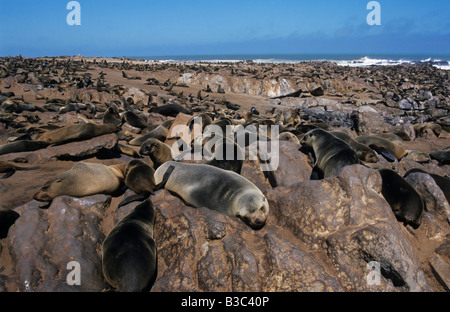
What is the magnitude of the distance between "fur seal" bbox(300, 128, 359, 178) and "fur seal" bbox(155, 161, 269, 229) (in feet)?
4.40

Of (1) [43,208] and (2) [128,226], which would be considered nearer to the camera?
(2) [128,226]

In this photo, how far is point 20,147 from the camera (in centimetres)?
574

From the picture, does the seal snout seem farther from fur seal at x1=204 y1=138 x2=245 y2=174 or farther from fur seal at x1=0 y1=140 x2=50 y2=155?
fur seal at x1=0 y1=140 x2=50 y2=155

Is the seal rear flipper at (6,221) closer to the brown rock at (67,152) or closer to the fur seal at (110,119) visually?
the brown rock at (67,152)

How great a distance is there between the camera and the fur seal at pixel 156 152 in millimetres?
5285

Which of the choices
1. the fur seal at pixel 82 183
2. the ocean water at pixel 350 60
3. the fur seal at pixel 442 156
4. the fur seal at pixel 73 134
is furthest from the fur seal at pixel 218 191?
the ocean water at pixel 350 60

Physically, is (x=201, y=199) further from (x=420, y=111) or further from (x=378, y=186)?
(x=420, y=111)

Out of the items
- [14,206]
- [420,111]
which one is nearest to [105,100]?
[14,206]

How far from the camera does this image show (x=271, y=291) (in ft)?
8.80

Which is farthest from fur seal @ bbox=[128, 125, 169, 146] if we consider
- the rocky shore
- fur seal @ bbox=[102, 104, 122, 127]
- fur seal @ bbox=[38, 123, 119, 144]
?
the rocky shore

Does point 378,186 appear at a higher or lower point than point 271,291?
higher
